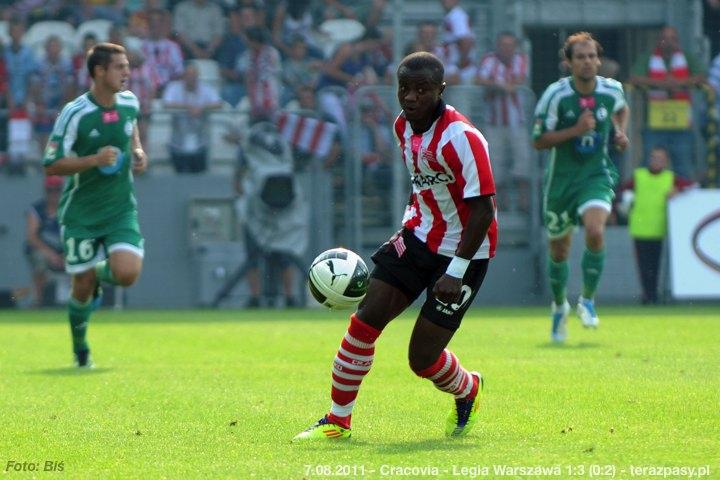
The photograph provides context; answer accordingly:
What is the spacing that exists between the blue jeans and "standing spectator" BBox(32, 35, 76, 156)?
28.3 feet

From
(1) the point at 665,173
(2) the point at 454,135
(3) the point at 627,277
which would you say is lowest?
(3) the point at 627,277

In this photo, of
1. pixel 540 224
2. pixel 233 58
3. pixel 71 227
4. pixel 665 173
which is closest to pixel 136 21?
pixel 233 58

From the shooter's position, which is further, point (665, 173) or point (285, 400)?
point (665, 173)

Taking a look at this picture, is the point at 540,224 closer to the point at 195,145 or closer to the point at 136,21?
the point at 195,145

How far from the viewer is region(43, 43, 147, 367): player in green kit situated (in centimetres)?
1183

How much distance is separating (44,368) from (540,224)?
37.2 ft

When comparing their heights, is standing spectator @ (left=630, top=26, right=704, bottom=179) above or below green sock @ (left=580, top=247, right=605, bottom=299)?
above

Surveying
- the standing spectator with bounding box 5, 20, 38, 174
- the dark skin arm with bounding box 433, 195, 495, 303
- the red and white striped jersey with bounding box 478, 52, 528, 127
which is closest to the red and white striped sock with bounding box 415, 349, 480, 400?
the dark skin arm with bounding box 433, 195, 495, 303

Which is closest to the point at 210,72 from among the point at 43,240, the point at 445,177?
the point at 43,240

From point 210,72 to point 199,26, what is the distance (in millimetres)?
746

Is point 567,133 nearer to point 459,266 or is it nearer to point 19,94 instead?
point 459,266

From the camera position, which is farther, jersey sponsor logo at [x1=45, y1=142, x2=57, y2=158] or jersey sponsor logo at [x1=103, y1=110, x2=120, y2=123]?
jersey sponsor logo at [x1=103, y1=110, x2=120, y2=123]

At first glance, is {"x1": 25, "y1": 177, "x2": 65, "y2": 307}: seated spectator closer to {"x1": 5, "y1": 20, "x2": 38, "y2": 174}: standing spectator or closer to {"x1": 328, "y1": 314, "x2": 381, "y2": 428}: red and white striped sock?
{"x1": 5, "y1": 20, "x2": 38, "y2": 174}: standing spectator

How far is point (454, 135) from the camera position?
7301 millimetres
